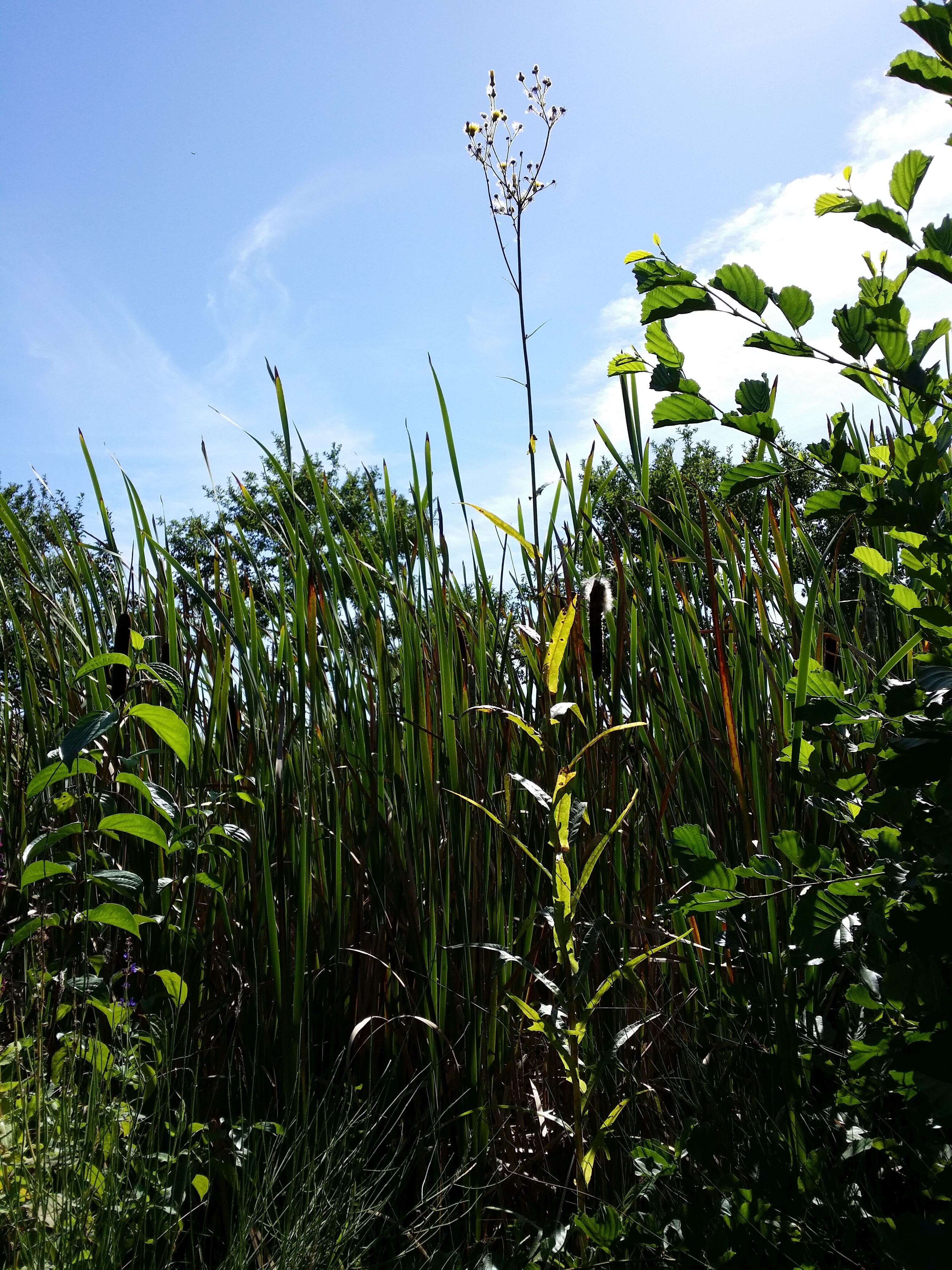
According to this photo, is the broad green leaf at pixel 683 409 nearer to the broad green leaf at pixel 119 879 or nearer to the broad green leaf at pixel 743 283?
the broad green leaf at pixel 743 283

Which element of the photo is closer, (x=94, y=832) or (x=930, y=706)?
(x=930, y=706)

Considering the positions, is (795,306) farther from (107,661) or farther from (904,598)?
(107,661)

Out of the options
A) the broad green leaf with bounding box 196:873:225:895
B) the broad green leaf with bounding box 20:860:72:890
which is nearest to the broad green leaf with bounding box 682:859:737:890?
the broad green leaf with bounding box 196:873:225:895

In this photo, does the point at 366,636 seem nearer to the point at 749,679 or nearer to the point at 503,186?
the point at 749,679

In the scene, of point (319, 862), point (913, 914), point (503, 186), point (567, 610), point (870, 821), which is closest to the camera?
point (913, 914)

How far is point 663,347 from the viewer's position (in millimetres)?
1137

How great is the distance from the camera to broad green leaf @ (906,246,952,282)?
97 cm

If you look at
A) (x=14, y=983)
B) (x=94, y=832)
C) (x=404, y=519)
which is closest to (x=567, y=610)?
(x=404, y=519)

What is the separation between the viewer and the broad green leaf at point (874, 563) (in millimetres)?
1195

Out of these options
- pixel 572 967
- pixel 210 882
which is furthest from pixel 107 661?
pixel 572 967

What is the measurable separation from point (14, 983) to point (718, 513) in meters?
1.94

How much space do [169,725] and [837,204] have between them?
1311mm

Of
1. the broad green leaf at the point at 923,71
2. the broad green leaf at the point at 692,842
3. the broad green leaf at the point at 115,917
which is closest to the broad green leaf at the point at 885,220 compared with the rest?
the broad green leaf at the point at 923,71

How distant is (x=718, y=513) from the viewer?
2139 millimetres
